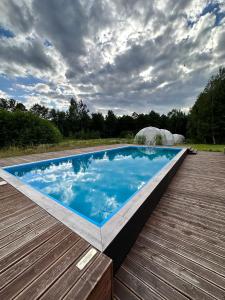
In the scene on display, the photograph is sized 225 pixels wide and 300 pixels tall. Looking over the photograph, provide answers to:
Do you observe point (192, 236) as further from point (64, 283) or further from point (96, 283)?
point (64, 283)

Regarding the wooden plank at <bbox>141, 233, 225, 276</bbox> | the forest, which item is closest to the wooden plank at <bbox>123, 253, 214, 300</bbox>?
the wooden plank at <bbox>141, 233, 225, 276</bbox>

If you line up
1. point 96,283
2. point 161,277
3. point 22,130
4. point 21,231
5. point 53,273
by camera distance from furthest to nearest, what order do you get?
point 22,130 → point 21,231 → point 161,277 → point 53,273 → point 96,283

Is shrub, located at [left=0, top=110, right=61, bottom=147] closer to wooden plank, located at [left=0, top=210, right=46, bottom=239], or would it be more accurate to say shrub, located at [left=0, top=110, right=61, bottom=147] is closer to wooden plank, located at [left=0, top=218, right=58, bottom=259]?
wooden plank, located at [left=0, top=210, right=46, bottom=239]

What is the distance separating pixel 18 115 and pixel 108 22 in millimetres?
8624

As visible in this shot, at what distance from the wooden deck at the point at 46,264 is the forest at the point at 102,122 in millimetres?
10221

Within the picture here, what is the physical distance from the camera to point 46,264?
3.70ft

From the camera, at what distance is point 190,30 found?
6.20m

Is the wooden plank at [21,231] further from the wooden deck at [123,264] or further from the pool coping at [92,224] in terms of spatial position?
the pool coping at [92,224]

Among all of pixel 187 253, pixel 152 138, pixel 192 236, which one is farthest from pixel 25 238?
pixel 152 138

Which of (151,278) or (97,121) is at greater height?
(97,121)

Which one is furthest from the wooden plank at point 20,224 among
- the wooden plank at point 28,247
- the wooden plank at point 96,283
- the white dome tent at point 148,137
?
the white dome tent at point 148,137

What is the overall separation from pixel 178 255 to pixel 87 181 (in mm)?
2995

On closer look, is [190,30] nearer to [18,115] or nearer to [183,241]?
[183,241]

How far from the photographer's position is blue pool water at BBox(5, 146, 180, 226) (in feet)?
9.52
